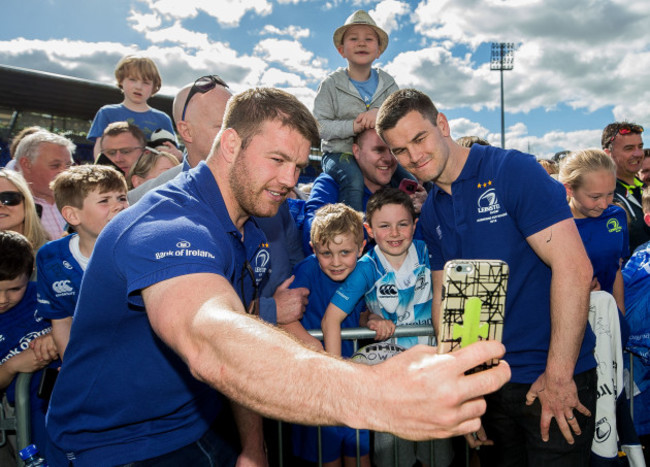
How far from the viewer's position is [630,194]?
16.3ft

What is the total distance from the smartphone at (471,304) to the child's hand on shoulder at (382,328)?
1.65 metres

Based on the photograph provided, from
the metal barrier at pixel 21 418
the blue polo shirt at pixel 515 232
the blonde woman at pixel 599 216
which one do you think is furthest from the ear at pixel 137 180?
the blonde woman at pixel 599 216

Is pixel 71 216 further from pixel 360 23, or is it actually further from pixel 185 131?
pixel 360 23

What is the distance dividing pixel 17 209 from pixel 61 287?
47.7 inches

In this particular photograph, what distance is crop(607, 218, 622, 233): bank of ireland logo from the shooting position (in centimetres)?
316

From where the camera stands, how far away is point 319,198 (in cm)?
370

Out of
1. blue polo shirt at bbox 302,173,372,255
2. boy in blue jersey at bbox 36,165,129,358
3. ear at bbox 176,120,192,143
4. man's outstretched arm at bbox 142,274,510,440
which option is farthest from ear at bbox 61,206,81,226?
man's outstretched arm at bbox 142,274,510,440

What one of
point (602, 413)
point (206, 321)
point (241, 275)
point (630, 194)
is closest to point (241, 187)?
point (241, 275)

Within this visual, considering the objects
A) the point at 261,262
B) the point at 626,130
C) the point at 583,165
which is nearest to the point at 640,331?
the point at 583,165

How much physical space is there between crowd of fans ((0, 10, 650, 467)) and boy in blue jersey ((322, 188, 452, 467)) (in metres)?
0.01

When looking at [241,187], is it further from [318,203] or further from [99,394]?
[318,203]

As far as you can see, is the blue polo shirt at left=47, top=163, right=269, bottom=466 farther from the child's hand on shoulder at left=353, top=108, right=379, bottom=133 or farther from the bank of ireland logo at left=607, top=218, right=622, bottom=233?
the bank of ireland logo at left=607, top=218, right=622, bottom=233

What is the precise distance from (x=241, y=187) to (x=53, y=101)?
68.9ft

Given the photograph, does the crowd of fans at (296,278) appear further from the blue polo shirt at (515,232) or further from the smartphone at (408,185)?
the smartphone at (408,185)
